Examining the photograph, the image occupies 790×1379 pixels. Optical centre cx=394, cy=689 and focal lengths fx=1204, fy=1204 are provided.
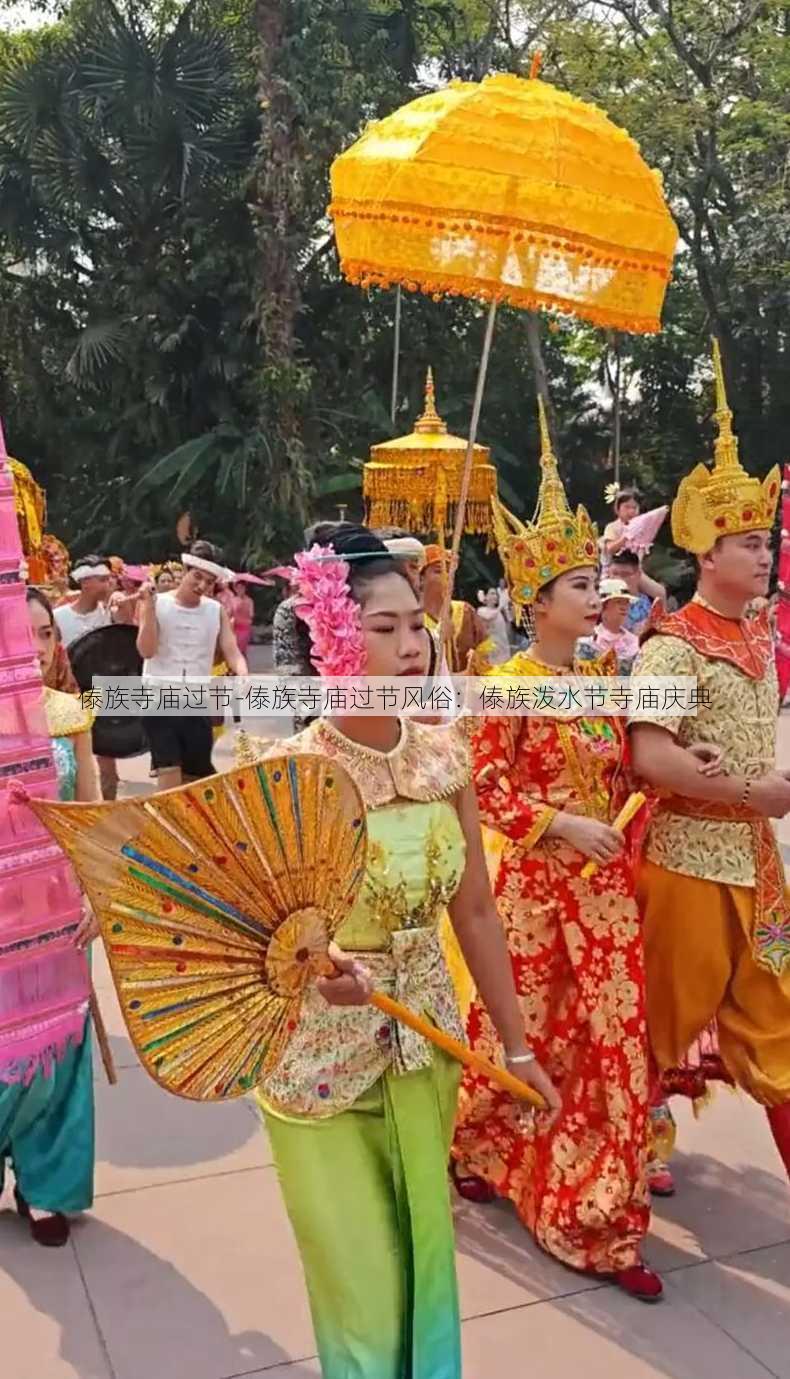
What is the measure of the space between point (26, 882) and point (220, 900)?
99cm

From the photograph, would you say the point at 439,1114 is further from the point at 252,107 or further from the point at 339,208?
the point at 252,107

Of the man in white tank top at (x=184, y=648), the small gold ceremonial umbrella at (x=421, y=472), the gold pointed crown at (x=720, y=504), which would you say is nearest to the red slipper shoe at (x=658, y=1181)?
the gold pointed crown at (x=720, y=504)

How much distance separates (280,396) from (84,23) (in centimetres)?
580

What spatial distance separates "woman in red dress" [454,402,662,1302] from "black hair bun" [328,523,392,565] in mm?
855

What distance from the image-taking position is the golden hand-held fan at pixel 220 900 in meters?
1.47

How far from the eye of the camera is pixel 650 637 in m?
2.91

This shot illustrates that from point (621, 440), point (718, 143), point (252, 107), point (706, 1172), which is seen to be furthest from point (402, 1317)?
point (621, 440)

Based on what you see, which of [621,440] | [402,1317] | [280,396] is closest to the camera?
[402,1317]

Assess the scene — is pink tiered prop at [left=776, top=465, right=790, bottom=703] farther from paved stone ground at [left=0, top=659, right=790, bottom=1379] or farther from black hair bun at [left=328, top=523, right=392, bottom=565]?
black hair bun at [left=328, top=523, right=392, bottom=565]

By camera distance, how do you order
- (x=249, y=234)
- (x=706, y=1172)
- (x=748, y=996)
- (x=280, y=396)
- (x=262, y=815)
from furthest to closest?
(x=249, y=234) → (x=280, y=396) → (x=706, y=1172) → (x=748, y=996) → (x=262, y=815)

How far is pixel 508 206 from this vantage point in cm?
279

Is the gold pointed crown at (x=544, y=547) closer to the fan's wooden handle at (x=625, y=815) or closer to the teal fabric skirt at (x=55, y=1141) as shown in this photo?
the fan's wooden handle at (x=625, y=815)

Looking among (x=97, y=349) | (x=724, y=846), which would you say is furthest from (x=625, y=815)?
(x=97, y=349)

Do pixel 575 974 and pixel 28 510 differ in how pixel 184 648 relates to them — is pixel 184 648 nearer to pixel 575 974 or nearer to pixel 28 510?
pixel 28 510
